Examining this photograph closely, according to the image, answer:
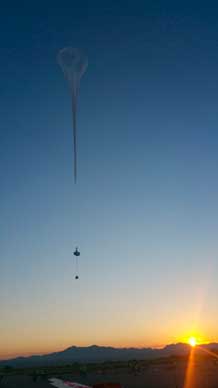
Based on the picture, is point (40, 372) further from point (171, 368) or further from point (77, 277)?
point (77, 277)

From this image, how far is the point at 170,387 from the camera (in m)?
112

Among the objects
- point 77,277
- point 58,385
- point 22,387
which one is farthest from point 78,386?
point 22,387

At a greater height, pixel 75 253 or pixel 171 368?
pixel 75 253

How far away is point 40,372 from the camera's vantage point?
157875 mm

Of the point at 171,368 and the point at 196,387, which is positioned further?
the point at 171,368

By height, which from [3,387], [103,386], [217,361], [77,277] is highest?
[77,277]

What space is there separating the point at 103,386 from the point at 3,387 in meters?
109

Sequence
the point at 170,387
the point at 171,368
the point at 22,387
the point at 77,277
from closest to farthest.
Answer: the point at 77,277 < the point at 170,387 < the point at 22,387 < the point at 171,368

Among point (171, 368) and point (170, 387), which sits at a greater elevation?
point (170, 387)

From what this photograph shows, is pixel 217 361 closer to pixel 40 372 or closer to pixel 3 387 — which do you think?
pixel 40 372

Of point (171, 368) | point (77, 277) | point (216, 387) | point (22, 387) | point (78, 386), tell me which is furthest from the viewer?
point (171, 368)

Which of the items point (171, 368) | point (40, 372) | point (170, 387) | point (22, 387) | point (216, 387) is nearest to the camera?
point (216, 387)

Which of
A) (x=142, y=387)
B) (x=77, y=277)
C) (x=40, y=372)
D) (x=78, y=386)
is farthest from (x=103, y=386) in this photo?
(x=40, y=372)

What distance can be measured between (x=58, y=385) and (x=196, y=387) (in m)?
76.6
